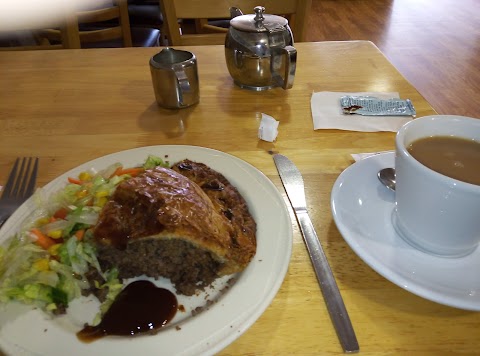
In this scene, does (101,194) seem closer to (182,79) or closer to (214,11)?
(182,79)

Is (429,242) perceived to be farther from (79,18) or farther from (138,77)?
(79,18)

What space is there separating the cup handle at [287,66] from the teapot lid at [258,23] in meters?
0.09

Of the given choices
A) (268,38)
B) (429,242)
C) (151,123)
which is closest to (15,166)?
(151,123)

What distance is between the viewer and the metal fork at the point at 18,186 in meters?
0.99

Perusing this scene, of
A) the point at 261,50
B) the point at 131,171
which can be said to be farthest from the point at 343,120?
the point at 131,171

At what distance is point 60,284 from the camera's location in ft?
2.71

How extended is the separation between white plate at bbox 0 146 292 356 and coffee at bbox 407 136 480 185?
1.11 ft

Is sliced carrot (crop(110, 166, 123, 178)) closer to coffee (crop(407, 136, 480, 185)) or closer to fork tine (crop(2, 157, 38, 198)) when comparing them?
fork tine (crop(2, 157, 38, 198))

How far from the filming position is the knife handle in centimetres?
71

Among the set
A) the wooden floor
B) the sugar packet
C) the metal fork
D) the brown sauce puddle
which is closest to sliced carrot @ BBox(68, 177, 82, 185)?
A: the metal fork

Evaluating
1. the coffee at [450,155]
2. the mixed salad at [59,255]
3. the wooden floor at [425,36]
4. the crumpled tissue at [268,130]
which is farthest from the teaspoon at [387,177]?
the wooden floor at [425,36]

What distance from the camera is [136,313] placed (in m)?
0.80

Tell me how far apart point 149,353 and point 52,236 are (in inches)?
16.7

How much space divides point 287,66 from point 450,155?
79 cm
